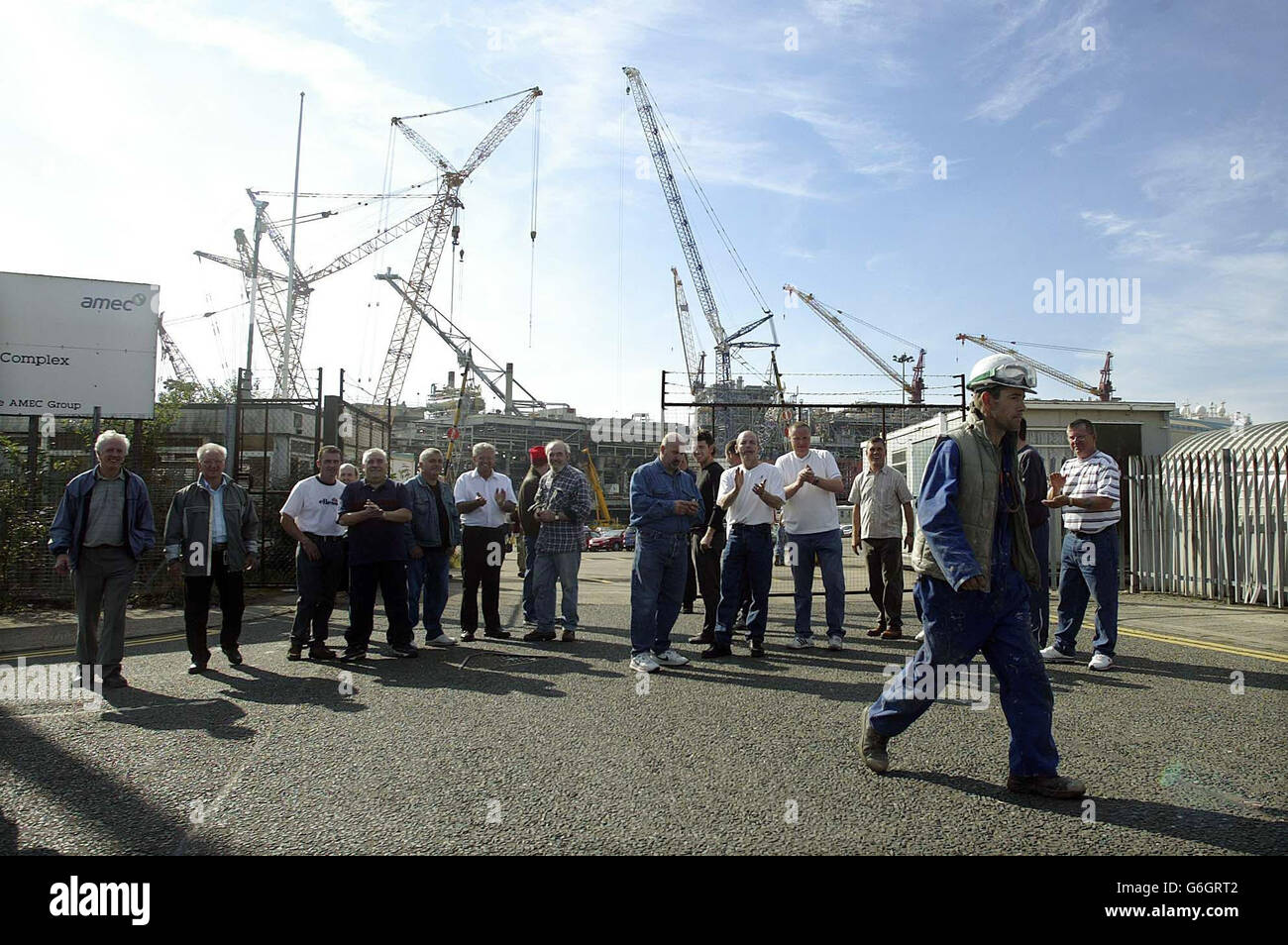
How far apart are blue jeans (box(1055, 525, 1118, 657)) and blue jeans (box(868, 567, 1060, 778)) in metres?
3.16

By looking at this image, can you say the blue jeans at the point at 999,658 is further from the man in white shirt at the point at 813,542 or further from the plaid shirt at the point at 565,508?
the plaid shirt at the point at 565,508

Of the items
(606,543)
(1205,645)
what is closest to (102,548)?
(1205,645)

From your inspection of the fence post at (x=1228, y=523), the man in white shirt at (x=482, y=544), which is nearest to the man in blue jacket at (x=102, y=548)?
the man in white shirt at (x=482, y=544)

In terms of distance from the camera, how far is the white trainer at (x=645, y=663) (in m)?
6.66

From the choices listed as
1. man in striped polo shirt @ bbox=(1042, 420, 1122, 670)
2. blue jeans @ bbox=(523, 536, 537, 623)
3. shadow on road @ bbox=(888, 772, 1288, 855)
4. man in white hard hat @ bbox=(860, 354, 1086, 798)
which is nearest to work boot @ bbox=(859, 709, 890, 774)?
man in white hard hat @ bbox=(860, 354, 1086, 798)

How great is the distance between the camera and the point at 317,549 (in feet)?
25.4

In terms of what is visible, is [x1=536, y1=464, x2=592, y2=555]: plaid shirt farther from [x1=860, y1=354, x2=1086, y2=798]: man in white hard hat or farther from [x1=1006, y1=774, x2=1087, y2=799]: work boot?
[x1=1006, y1=774, x2=1087, y2=799]: work boot

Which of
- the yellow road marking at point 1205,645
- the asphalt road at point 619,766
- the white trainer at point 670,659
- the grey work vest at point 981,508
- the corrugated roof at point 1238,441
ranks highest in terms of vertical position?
the corrugated roof at point 1238,441

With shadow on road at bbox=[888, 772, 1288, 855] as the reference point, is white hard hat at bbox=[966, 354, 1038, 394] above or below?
above

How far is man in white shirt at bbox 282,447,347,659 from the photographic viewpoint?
7.54 metres

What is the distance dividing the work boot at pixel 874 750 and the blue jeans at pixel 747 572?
3.18 m

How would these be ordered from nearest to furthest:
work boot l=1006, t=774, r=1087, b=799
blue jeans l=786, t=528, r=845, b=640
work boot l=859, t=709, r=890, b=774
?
1. work boot l=1006, t=774, r=1087, b=799
2. work boot l=859, t=709, r=890, b=774
3. blue jeans l=786, t=528, r=845, b=640

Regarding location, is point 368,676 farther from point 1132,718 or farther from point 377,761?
point 1132,718
